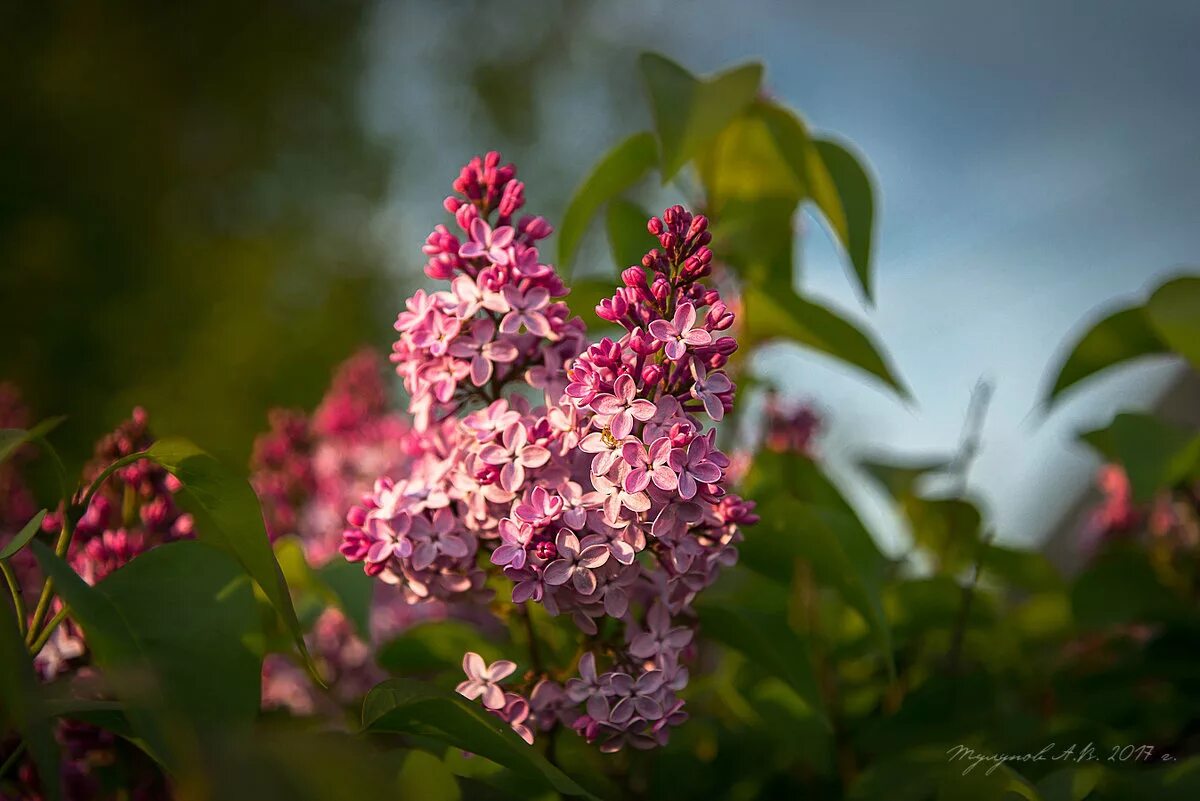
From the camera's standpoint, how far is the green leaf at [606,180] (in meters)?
0.55

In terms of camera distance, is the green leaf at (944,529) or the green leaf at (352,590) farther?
the green leaf at (944,529)

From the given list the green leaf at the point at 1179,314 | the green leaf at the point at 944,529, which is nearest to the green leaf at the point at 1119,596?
the green leaf at the point at 944,529

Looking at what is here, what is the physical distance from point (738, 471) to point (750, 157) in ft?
0.78

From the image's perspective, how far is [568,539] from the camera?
344mm

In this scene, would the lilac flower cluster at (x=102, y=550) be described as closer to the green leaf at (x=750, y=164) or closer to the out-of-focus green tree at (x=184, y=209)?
the green leaf at (x=750, y=164)

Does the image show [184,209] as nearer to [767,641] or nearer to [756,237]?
[756,237]

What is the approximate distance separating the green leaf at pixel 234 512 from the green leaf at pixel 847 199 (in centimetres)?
36

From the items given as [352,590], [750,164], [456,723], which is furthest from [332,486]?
[456,723]

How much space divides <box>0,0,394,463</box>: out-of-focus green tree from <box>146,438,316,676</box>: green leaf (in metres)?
2.76

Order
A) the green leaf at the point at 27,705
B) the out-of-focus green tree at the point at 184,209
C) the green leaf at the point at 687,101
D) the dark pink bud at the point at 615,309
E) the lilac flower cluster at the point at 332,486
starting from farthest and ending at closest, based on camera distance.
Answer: the out-of-focus green tree at the point at 184,209
the lilac flower cluster at the point at 332,486
the green leaf at the point at 687,101
the dark pink bud at the point at 615,309
the green leaf at the point at 27,705

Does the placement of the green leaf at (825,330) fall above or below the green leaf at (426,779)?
above

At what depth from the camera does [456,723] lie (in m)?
0.33

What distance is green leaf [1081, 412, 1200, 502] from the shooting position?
20.5 inches

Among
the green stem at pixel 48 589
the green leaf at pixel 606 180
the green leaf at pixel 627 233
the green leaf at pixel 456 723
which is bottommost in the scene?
the green leaf at pixel 456 723
